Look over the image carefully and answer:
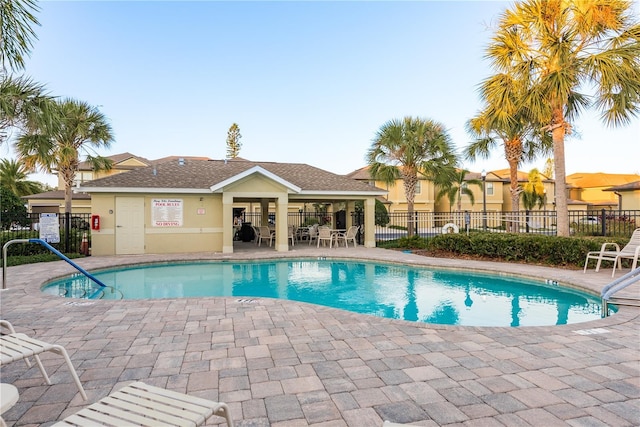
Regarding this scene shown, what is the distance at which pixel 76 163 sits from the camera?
60.7ft

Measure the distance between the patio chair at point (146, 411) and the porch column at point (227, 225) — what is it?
13.2 metres

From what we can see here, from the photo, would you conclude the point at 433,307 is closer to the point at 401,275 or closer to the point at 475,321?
the point at 475,321

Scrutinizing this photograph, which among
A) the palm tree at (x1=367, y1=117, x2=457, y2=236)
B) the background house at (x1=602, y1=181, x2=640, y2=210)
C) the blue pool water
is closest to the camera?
the blue pool water

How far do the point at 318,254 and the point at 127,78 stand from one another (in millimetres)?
11245

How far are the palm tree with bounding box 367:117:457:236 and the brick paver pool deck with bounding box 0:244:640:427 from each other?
508 inches

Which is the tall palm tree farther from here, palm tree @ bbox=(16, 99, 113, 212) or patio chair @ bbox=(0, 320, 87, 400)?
palm tree @ bbox=(16, 99, 113, 212)

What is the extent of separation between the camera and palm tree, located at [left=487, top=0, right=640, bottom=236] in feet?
34.3

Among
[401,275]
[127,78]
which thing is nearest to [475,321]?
[401,275]

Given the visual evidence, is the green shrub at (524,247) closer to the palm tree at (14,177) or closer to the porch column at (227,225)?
the porch column at (227,225)

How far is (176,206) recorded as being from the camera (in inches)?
600

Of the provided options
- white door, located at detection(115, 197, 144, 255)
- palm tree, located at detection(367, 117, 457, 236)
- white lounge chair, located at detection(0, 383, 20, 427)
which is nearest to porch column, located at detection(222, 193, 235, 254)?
white door, located at detection(115, 197, 144, 255)

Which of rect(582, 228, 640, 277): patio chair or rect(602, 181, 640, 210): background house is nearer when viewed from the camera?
rect(582, 228, 640, 277): patio chair

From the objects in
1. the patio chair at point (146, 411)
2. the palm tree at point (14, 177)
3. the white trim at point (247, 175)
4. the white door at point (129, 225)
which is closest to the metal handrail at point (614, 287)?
the patio chair at point (146, 411)

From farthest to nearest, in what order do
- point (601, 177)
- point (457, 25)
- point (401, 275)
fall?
point (601, 177)
point (457, 25)
point (401, 275)
